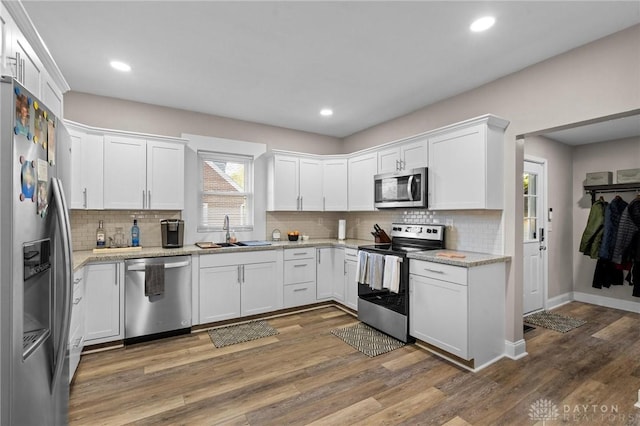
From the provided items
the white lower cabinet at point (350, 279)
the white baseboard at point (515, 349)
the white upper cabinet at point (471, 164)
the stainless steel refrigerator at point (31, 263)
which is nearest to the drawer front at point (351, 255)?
the white lower cabinet at point (350, 279)

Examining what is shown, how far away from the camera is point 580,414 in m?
2.10

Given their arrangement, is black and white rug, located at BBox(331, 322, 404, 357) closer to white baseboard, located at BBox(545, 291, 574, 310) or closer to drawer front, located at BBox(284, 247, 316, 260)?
drawer front, located at BBox(284, 247, 316, 260)

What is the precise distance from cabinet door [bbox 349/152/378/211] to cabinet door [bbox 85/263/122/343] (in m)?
3.08

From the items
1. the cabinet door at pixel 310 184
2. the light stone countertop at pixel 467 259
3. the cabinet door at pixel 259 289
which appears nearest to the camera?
the light stone countertop at pixel 467 259

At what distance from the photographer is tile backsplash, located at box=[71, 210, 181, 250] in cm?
341

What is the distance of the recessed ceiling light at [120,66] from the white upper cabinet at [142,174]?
811 mm

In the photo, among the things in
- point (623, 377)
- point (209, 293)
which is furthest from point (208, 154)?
point (623, 377)

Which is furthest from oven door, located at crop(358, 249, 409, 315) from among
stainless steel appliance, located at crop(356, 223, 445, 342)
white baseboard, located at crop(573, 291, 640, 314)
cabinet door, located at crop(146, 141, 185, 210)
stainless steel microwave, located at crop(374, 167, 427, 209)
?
white baseboard, located at crop(573, 291, 640, 314)

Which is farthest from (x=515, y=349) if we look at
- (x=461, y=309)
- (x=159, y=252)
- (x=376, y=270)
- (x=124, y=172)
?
(x=124, y=172)

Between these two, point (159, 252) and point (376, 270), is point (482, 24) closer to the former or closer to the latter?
point (376, 270)

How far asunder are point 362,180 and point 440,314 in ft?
7.17

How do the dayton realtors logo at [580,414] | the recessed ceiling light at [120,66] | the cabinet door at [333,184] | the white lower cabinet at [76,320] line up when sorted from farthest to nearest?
1. the cabinet door at [333,184]
2. the recessed ceiling light at [120,66]
3. the white lower cabinet at [76,320]
4. the dayton realtors logo at [580,414]

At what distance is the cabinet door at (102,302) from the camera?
2973mm

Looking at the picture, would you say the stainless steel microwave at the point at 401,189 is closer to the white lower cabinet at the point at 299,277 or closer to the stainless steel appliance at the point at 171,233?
the white lower cabinet at the point at 299,277
